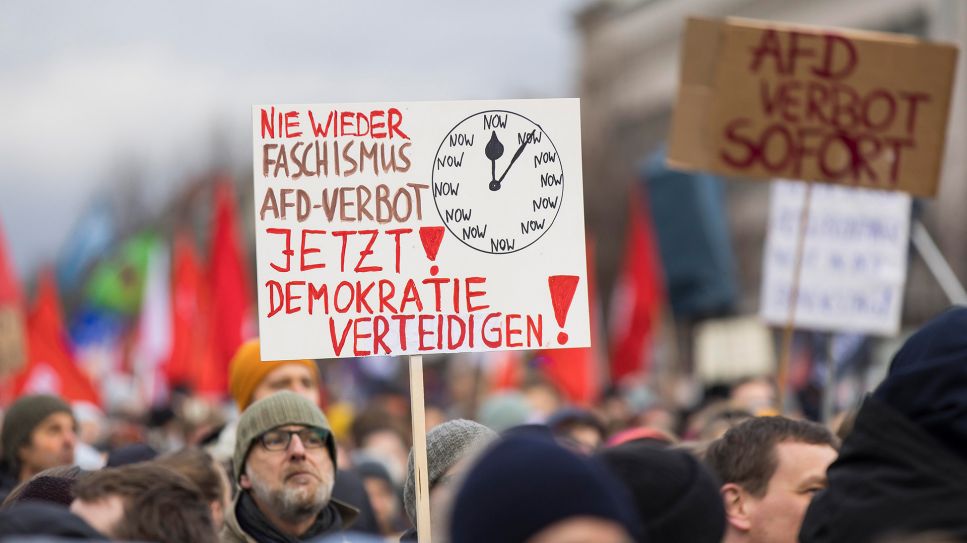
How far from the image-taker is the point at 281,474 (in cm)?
537

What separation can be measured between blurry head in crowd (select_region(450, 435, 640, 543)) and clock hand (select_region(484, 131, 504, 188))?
237 centimetres

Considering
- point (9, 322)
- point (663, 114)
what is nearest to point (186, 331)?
point (9, 322)

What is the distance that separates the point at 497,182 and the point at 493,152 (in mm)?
94

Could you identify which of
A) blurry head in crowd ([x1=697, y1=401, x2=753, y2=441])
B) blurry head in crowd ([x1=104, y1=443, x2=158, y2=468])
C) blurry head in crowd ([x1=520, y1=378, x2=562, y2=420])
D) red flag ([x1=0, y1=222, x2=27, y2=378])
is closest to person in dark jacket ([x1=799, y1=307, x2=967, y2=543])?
blurry head in crowd ([x1=104, y1=443, x2=158, y2=468])

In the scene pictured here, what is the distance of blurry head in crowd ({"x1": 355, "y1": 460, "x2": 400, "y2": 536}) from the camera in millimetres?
8508

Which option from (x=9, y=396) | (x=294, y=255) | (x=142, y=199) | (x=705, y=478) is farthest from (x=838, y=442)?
(x=142, y=199)

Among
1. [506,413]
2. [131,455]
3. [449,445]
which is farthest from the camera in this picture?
[506,413]

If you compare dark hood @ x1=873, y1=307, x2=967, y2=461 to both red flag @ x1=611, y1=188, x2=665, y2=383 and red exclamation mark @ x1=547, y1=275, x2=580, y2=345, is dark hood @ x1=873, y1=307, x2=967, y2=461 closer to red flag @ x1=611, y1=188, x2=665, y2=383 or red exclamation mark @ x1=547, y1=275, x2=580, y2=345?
red exclamation mark @ x1=547, y1=275, x2=580, y2=345

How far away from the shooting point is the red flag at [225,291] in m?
14.1

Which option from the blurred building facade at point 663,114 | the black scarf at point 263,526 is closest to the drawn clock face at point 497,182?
the black scarf at point 263,526

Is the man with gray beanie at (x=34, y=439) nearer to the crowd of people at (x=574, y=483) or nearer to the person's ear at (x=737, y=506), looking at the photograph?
the crowd of people at (x=574, y=483)

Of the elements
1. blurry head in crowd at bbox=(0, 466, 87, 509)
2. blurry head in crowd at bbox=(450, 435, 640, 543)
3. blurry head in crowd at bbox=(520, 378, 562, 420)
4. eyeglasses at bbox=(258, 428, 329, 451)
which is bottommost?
blurry head in crowd at bbox=(520, 378, 562, 420)

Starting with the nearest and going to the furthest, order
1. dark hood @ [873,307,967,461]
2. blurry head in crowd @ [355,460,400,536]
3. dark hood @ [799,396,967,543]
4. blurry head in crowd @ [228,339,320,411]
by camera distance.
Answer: dark hood @ [799,396,967,543]
dark hood @ [873,307,967,461]
blurry head in crowd @ [228,339,320,411]
blurry head in crowd @ [355,460,400,536]

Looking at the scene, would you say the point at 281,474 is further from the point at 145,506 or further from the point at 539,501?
the point at 539,501
